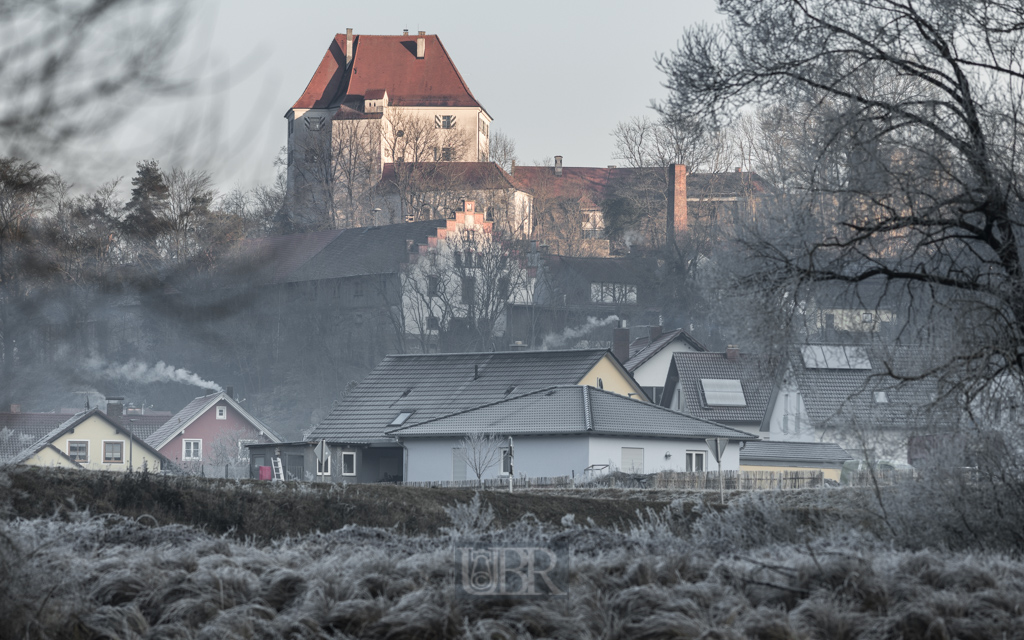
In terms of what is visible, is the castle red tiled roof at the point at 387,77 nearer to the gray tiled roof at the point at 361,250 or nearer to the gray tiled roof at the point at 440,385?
the gray tiled roof at the point at 361,250

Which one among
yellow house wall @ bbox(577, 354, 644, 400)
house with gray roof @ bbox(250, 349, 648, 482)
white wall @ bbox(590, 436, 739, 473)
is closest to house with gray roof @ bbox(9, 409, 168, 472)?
house with gray roof @ bbox(250, 349, 648, 482)

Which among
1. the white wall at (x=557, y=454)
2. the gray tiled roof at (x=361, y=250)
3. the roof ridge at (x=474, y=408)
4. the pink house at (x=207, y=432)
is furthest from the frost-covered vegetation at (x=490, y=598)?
the gray tiled roof at (x=361, y=250)

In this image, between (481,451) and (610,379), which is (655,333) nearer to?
(610,379)

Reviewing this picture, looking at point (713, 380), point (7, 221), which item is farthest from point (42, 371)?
point (713, 380)

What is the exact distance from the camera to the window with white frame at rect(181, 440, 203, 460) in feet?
198

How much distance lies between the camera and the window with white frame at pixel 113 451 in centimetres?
5328

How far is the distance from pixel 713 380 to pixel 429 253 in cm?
3023

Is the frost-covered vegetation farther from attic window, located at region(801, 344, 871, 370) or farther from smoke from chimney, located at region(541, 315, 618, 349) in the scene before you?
smoke from chimney, located at region(541, 315, 618, 349)

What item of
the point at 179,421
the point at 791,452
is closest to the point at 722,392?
the point at 791,452

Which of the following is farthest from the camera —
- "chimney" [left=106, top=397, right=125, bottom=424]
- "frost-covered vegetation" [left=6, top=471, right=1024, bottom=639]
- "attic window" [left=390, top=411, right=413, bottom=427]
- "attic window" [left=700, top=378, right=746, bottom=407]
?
"chimney" [left=106, top=397, right=125, bottom=424]

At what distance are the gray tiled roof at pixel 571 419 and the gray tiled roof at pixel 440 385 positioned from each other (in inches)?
142

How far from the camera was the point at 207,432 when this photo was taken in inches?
2387

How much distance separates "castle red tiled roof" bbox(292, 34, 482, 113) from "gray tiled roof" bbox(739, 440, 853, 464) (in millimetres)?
70434

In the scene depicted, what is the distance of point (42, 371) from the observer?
26.5 ft
